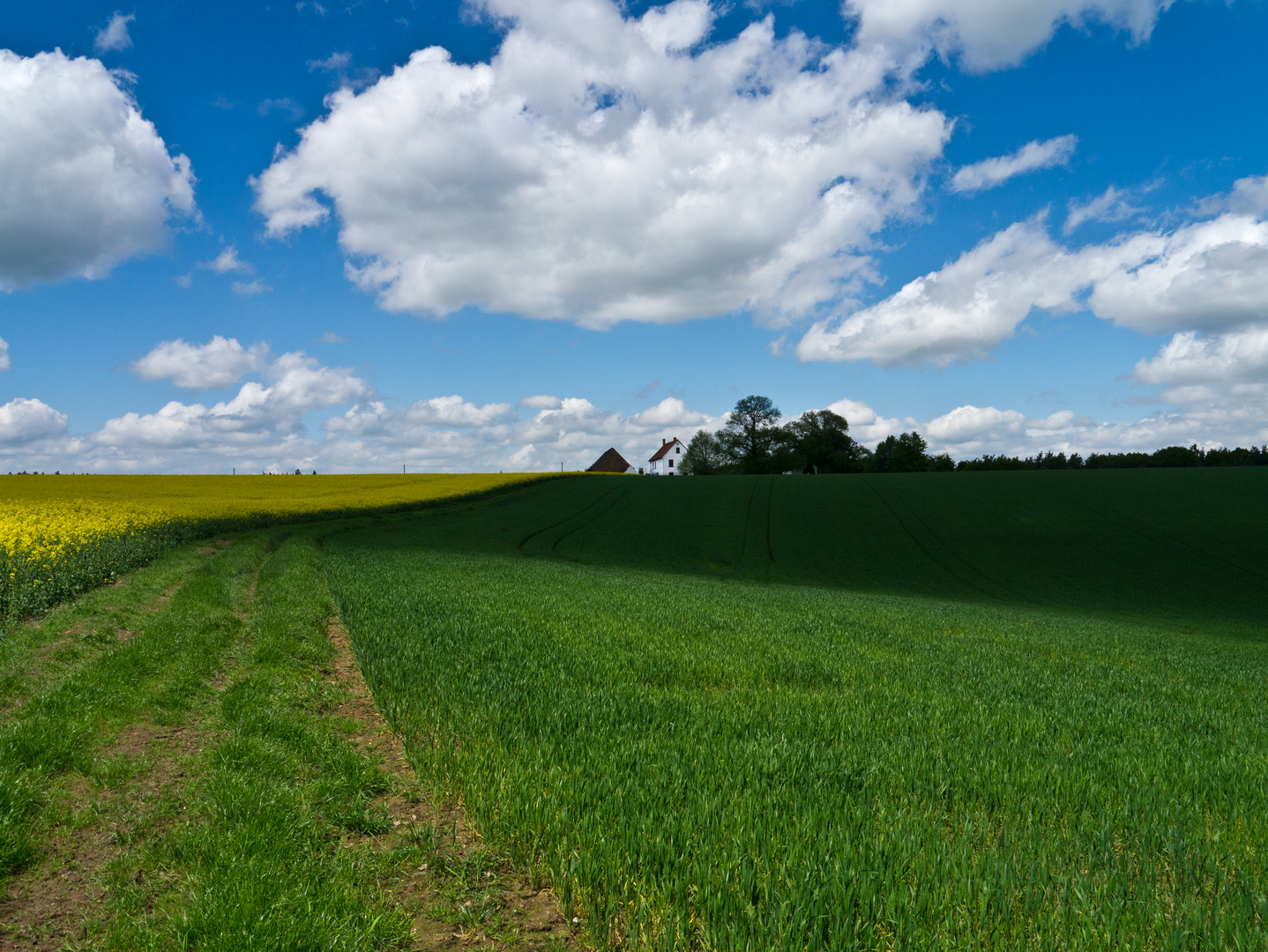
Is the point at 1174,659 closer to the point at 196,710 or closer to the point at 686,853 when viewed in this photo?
the point at 686,853

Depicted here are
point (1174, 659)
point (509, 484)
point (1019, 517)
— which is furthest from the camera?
point (509, 484)

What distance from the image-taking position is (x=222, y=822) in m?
4.46

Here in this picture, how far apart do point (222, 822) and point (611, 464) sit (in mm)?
134525

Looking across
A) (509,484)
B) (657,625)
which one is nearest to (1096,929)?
(657,625)

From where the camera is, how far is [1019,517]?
46.8 metres

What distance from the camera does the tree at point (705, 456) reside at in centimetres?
12638

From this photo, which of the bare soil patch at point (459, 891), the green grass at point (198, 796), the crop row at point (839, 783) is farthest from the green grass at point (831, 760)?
the green grass at point (198, 796)

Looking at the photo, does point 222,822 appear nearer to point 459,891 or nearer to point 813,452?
point 459,891

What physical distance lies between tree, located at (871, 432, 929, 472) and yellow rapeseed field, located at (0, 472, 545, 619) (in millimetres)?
→ 80381

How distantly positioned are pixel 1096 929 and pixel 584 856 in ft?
8.49

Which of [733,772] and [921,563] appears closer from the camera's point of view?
[733,772]

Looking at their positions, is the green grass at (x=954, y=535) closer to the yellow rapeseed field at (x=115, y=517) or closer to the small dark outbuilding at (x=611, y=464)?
the yellow rapeseed field at (x=115, y=517)

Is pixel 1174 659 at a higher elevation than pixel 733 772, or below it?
below

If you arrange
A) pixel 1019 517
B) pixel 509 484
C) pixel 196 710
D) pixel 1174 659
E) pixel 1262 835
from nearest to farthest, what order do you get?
1. pixel 1262 835
2. pixel 196 710
3. pixel 1174 659
4. pixel 1019 517
5. pixel 509 484
